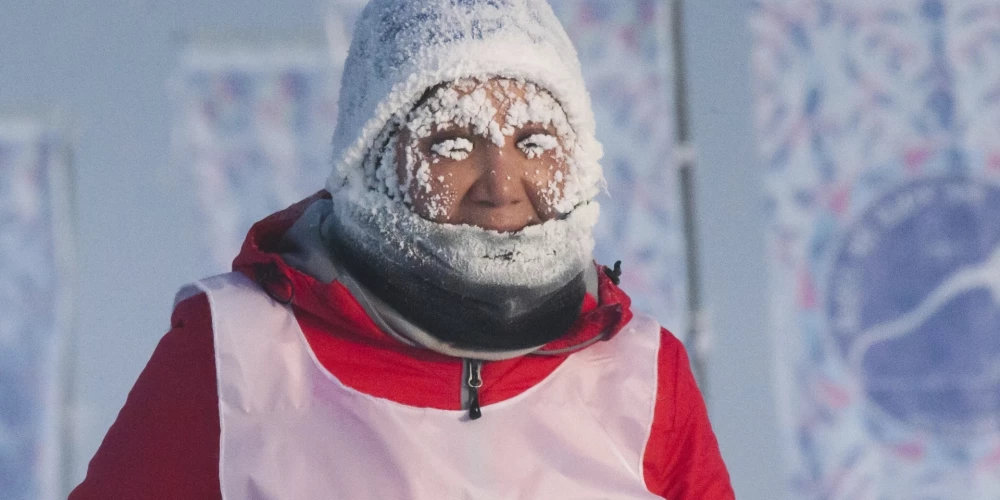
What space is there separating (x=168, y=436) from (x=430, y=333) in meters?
0.23

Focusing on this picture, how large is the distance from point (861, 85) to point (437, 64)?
1547mm

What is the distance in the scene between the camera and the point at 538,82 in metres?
0.87

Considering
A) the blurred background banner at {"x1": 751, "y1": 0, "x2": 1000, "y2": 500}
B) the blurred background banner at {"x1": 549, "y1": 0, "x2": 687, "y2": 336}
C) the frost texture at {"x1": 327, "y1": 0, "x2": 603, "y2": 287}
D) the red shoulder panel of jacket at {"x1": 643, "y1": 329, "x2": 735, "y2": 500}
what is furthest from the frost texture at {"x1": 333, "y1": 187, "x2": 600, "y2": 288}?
the blurred background banner at {"x1": 751, "y1": 0, "x2": 1000, "y2": 500}

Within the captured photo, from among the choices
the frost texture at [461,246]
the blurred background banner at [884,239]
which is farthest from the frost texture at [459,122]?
the blurred background banner at [884,239]

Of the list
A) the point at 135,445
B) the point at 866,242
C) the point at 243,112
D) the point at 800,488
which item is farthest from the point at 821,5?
the point at 135,445

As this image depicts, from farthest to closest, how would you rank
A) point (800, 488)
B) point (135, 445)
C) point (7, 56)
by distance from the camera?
1. point (7, 56)
2. point (800, 488)
3. point (135, 445)

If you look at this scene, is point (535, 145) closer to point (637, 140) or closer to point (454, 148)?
point (454, 148)

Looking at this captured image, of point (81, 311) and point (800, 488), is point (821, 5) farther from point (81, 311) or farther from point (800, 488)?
point (81, 311)

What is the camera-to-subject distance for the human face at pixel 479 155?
83 centimetres

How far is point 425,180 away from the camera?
0.84m

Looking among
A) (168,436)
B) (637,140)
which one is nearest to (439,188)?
(168,436)

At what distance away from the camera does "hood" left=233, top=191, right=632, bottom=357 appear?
0.83 meters

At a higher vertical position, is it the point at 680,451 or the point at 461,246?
the point at 461,246

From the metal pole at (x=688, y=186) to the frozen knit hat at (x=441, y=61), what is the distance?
3.93 ft
